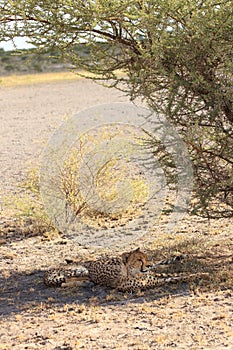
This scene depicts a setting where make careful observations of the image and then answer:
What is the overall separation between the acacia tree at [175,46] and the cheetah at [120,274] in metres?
0.77

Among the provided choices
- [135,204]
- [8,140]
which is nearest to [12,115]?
[8,140]

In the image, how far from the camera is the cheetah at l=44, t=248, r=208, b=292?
6301 mm

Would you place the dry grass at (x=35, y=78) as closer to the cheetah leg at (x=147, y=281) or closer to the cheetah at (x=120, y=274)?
the cheetah at (x=120, y=274)

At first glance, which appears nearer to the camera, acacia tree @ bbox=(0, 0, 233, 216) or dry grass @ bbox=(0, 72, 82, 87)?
acacia tree @ bbox=(0, 0, 233, 216)

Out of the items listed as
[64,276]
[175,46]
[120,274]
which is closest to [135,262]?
[120,274]

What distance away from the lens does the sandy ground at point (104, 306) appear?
521 centimetres

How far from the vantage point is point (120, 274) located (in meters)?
6.38

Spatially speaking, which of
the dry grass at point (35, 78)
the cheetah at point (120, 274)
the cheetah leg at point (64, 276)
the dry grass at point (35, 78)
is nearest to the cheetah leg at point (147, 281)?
the cheetah at point (120, 274)

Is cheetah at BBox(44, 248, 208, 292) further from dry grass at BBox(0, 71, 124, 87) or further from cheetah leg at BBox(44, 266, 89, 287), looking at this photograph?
dry grass at BBox(0, 71, 124, 87)

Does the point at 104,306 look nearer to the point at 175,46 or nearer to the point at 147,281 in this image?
the point at 147,281

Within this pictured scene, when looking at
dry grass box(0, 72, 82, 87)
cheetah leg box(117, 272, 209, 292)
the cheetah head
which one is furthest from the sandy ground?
dry grass box(0, 72, 82, 87)

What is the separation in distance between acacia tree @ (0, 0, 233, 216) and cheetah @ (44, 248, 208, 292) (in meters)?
0.77

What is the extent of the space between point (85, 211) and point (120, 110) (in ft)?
31.8

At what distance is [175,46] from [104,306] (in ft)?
7.38
